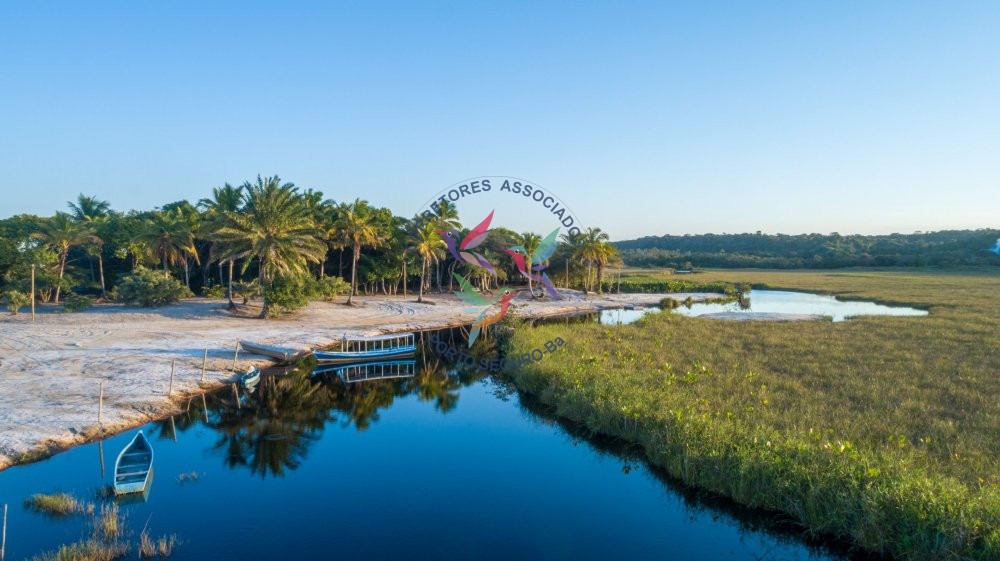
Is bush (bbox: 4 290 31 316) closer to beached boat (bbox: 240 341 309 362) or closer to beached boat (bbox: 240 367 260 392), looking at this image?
beached boat (bbox: 240 341 309 362)

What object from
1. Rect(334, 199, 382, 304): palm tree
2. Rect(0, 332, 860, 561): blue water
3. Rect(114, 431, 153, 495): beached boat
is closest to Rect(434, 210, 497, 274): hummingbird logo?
Rect(334, 199, 382, 304): palm tree

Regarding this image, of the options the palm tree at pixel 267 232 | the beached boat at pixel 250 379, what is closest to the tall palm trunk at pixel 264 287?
the palm tree at pixel 267 232

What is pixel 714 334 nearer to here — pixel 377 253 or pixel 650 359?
pixel 650 359

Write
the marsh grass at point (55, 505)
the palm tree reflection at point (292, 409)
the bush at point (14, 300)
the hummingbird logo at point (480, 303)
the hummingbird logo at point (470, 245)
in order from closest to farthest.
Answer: the marsh grass at point (55, 505) < the palm tree reflection at point (292, 409) < the bush at point (14, 300) < the hummingbird logo at point (480, 303) < the hummingbird logo at point (470, 245)

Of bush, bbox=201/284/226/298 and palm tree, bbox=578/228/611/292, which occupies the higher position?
palm tree, bbox=578/228/611/292

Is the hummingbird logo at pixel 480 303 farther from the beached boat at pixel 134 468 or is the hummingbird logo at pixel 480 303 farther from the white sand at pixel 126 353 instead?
the beached boat at pixel 134 468

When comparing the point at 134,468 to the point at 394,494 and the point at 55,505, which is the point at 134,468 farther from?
the point at 394,494

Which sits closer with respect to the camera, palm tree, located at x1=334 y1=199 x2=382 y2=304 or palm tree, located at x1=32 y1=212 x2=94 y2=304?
palm tree, located at x1=32 y1=212 x2=94 y2=304
